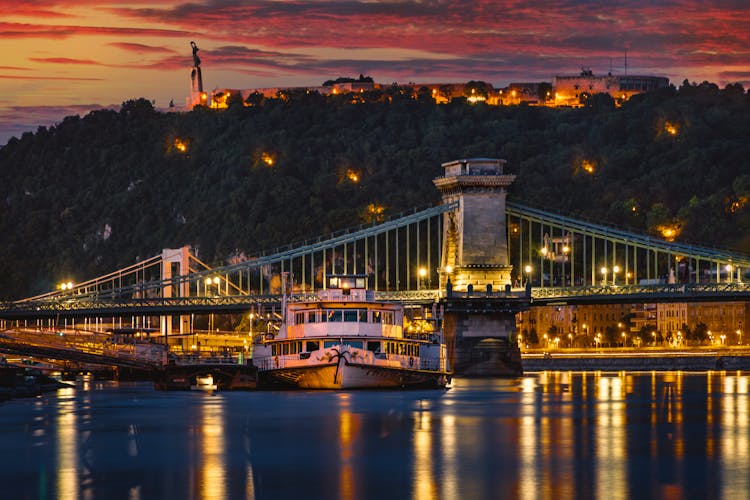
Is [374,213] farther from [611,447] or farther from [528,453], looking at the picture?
[528,453]

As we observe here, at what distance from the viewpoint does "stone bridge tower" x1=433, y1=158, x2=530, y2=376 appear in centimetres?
10681

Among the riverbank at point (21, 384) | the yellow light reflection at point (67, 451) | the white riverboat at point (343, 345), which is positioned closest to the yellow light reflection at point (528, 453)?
the white riverboat at point (343, 345)

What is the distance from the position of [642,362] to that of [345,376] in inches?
1758

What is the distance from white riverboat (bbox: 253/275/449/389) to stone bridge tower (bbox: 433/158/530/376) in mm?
23666

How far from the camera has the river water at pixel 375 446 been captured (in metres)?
42.1

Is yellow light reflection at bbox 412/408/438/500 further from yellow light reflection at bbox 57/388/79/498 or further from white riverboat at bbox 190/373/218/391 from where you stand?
white riverboat at bbox 190/373/218/391

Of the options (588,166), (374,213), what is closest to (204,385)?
(374,213)

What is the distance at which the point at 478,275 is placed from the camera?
110 metres

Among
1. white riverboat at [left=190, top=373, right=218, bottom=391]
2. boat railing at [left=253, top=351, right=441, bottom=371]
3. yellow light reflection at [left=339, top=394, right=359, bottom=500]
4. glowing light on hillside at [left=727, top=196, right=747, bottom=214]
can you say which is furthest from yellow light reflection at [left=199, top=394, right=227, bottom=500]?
glowing light on hillside at [left=727, top=196, right=747, bottom=214]

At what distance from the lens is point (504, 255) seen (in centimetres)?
11075

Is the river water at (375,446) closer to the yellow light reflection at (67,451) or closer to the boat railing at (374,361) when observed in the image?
→ the yellow light reflection at (67,451)

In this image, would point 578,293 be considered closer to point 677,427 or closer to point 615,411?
point 615,411

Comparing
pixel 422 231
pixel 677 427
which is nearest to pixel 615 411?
pixel 677 427

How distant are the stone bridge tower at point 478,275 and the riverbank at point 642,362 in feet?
38.4
